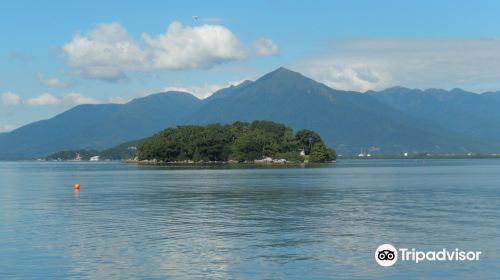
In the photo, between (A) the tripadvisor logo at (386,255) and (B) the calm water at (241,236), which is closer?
(B) the calm water at (241,236)

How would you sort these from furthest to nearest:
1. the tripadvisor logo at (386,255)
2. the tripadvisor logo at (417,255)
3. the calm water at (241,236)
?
the tripadvisor logo at (417,255) < the tripadvisor logo at (386,255) < the calm water at (241,236)

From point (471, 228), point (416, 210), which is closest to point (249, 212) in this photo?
point (416, 210)

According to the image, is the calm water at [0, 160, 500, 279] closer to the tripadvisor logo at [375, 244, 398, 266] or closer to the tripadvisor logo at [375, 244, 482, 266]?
the tripadvisor logo at [375, 244, 398, 266]

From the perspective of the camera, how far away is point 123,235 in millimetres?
41469

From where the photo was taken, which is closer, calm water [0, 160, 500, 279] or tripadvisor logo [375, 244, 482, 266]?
calm water [0, 160, 500, 279]

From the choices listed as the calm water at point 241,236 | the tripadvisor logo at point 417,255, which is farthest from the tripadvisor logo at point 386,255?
the calm water at point 241,236

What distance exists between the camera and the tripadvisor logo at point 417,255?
32.1 metres

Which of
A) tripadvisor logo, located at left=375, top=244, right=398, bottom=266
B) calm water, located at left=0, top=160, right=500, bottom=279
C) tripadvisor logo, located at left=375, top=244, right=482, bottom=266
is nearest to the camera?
calm water, located at left=0, top=160, right=500, bottom=279

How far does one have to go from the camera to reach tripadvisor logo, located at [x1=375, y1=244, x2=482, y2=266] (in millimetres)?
32075

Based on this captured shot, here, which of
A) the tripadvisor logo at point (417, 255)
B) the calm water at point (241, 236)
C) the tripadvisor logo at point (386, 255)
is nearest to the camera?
the calm water at point (241, 236)

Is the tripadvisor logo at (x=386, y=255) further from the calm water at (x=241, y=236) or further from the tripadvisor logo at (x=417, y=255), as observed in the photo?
the calm water at (x=241, y=236)

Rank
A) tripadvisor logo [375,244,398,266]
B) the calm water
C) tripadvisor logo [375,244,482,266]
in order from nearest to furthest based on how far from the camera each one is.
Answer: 1. the calm water
2. tripadvisor logo [375,244,398,266]
3. tripadvisor logo [375,244,482,266]

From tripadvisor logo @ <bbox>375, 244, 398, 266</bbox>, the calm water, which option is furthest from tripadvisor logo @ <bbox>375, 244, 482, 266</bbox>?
the calm water

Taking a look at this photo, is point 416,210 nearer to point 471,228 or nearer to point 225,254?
point 471,228
